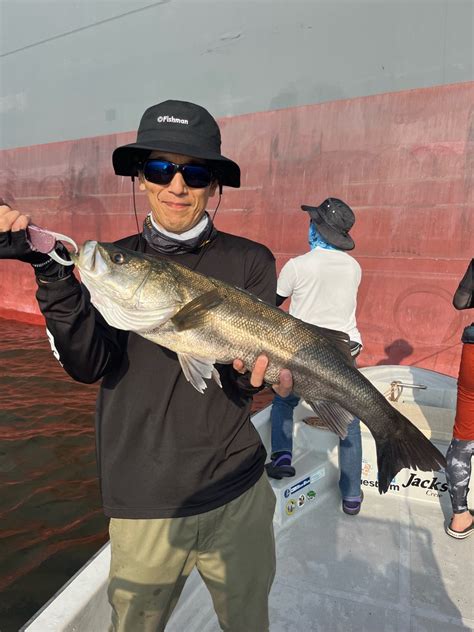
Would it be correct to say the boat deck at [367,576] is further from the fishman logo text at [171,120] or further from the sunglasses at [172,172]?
the fishman logo text at [171,120]

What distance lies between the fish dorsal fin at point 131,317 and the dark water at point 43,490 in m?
3.94

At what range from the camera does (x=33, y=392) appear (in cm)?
888

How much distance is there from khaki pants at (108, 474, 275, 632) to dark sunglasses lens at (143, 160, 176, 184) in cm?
173

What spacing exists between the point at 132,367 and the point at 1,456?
5966 mm

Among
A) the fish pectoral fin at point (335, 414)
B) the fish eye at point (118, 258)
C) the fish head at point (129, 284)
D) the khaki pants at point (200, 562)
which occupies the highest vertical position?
the fish eye at point (118, 258)

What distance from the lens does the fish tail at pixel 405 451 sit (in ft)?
8.06

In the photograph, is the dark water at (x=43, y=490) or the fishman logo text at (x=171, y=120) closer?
the fishman logo text at (x=171, y=120)

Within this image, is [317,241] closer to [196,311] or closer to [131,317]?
[196,311]

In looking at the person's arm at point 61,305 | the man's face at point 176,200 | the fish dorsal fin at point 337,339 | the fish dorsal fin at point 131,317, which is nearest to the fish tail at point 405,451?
the fish dorsal fin at point 337,339

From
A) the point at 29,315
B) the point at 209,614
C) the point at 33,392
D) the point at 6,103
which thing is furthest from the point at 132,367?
the point at 6,103

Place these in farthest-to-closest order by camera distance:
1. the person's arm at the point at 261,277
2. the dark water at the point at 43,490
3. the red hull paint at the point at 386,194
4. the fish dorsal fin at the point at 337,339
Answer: the red hull paint at the point at 386,194 < the dark water at the point at 43,490 < the fish dorsal fin at the point at 337,339 < the person's arm at the point at 261,277

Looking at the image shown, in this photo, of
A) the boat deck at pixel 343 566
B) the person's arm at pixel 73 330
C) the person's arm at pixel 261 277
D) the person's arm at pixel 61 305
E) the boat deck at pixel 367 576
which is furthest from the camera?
the boat deck at pixel 367 576

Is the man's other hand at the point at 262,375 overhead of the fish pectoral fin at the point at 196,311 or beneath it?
beneath

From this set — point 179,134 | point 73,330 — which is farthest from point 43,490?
point 179,134
